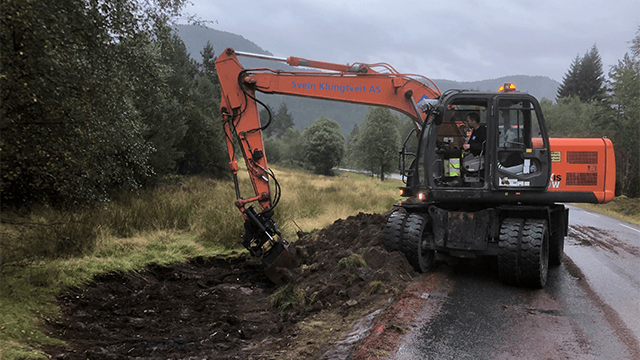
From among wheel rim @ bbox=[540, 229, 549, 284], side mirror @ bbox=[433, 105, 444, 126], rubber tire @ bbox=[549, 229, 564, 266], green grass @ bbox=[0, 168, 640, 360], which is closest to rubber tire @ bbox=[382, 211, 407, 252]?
green grass @ bbox=[0, 168, 640, 360]

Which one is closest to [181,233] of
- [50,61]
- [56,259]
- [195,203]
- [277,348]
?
[195,203]

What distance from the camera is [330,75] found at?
7355mm

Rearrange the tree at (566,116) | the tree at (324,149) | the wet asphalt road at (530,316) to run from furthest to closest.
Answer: the tree at (324,149) → the tree at (566,116) → the wet asphalt road at (530,316)

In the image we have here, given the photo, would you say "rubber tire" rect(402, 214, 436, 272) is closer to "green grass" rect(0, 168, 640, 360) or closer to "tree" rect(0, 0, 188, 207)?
"green grass" rect(0, 168, 640, 360)

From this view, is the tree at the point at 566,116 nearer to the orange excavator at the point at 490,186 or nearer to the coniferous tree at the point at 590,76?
the coniferous tree at the point at 590,76

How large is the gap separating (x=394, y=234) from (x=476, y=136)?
1941mm

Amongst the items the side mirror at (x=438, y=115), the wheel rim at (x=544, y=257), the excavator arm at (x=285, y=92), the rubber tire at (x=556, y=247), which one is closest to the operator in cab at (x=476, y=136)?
the side mirror at (x=438, y=115)

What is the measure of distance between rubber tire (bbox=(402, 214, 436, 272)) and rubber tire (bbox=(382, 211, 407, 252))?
8 cm

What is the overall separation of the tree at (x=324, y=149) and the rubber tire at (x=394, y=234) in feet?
149

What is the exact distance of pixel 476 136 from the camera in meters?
6.48

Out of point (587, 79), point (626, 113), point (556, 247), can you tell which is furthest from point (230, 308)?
point (587, 79)

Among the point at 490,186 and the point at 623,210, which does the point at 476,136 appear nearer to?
the point at 490,186

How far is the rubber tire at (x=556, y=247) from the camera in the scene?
7.29 metres

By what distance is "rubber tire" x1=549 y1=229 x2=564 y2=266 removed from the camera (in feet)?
23.9
